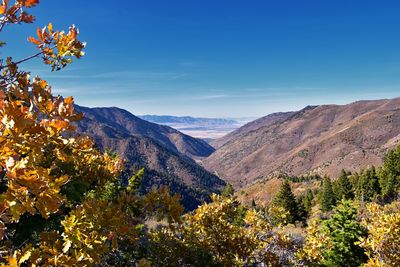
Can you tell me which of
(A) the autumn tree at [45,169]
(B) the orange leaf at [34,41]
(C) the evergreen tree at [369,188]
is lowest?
(C) the evergreen tree at [369,188]

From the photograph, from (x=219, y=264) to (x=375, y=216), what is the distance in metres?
7.23

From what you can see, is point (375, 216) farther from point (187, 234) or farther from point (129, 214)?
point (129, 214)

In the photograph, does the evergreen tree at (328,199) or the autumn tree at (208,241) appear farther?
the evergreen tree at (328,199)

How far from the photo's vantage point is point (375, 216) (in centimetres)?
1440

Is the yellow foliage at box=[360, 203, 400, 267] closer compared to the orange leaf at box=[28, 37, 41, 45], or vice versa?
the orange leaf at box=[28, 37, 41, 45]

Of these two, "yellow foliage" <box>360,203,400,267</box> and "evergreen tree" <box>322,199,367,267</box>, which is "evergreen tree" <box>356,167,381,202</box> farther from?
"yellow foliage" <box>360,203,400,267</box>

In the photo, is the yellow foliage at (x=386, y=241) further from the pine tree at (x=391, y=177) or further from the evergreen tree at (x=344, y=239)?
the pine tree at (x=391, y=177)

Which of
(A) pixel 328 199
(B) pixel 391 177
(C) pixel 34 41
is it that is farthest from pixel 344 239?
(A) pixel 328 199

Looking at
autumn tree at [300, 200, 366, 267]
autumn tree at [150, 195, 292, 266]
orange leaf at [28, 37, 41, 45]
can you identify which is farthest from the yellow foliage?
orange leaf at [28, 37, 41, 45]

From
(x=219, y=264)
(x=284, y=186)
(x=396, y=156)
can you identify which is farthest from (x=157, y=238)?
(x=396, y=156)

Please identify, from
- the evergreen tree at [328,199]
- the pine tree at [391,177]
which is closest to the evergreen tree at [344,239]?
the pine tree at [391,177]

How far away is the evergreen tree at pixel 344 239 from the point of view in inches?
785

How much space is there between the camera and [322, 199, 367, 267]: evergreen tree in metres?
19.9

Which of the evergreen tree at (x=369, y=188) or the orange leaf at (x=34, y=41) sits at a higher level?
the orange leaf at (x=34, y=41)
